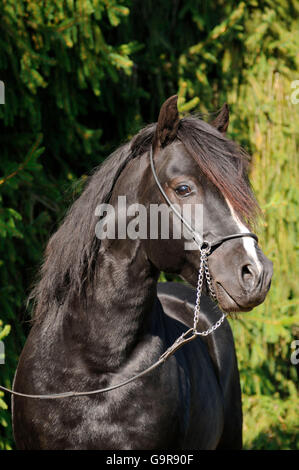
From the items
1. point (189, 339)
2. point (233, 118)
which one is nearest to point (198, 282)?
point (189, 339)

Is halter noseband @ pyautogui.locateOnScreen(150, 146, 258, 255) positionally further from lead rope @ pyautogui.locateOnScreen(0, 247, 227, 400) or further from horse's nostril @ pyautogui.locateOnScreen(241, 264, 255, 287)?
horse's nostril @ pyautogui.locateOnScreen(241, 264, 255, 287)

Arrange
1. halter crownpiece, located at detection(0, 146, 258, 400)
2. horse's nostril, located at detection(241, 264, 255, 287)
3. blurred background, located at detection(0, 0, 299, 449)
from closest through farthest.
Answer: horse's nostril, located at detection(241, 264, 255, 287) → halter crownpiece, located at detection(0, 146, 258, 400) → blurred background, located at detection(0, 0, 299, 449)

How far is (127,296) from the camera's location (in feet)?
7.44

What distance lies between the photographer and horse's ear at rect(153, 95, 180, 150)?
85.2 inches

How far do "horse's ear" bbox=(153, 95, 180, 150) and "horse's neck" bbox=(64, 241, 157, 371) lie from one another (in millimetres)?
431

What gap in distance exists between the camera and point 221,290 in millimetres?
2043

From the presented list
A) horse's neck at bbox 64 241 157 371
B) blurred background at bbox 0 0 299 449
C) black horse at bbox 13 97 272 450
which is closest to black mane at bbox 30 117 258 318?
black horse at bbox 13 97 272 450

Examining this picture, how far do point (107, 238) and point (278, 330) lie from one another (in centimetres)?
300

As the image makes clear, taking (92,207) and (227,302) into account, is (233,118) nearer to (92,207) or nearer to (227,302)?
(92,207)

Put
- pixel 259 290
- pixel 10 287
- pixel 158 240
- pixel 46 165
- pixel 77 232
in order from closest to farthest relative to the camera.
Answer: pixel 259 290, pixel 158 240, pixel 77 232, pixel 10 287, pixel 46 165

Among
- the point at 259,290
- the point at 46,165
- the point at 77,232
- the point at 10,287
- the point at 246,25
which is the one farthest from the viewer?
the point at 246,25

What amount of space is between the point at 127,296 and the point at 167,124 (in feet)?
2.18
